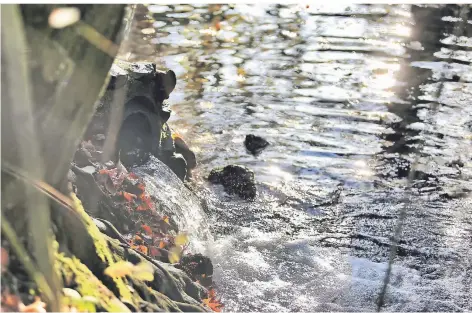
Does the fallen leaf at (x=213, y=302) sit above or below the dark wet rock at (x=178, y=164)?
below

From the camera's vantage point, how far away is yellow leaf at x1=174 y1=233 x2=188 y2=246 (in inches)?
387

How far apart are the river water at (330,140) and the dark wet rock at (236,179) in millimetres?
259

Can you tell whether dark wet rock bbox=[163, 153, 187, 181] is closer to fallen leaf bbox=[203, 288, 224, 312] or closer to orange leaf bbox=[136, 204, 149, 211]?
orange leaf bbox=[136, 204, 149, 211]

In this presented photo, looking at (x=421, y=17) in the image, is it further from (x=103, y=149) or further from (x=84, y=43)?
(x=84, y=43)

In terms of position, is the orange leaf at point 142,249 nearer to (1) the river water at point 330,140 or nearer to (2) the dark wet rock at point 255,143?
(1) the river water at point 330,140

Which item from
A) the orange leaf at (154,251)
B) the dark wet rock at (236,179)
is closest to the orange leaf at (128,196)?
the orange leaf at (154,251)

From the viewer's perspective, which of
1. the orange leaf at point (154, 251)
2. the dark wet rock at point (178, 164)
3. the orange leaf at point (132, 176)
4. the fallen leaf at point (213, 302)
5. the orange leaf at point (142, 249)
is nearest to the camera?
the fallen leaf at point (213, 302)

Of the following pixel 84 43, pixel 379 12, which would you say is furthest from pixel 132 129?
pixel 379 12

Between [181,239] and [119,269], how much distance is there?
4811 mm

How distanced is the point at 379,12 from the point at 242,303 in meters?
21.8

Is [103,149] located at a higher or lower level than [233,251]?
higher

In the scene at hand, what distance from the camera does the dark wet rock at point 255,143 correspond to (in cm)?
1515

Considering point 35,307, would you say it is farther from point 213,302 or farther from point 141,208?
point 141,208

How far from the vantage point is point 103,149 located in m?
10.2
